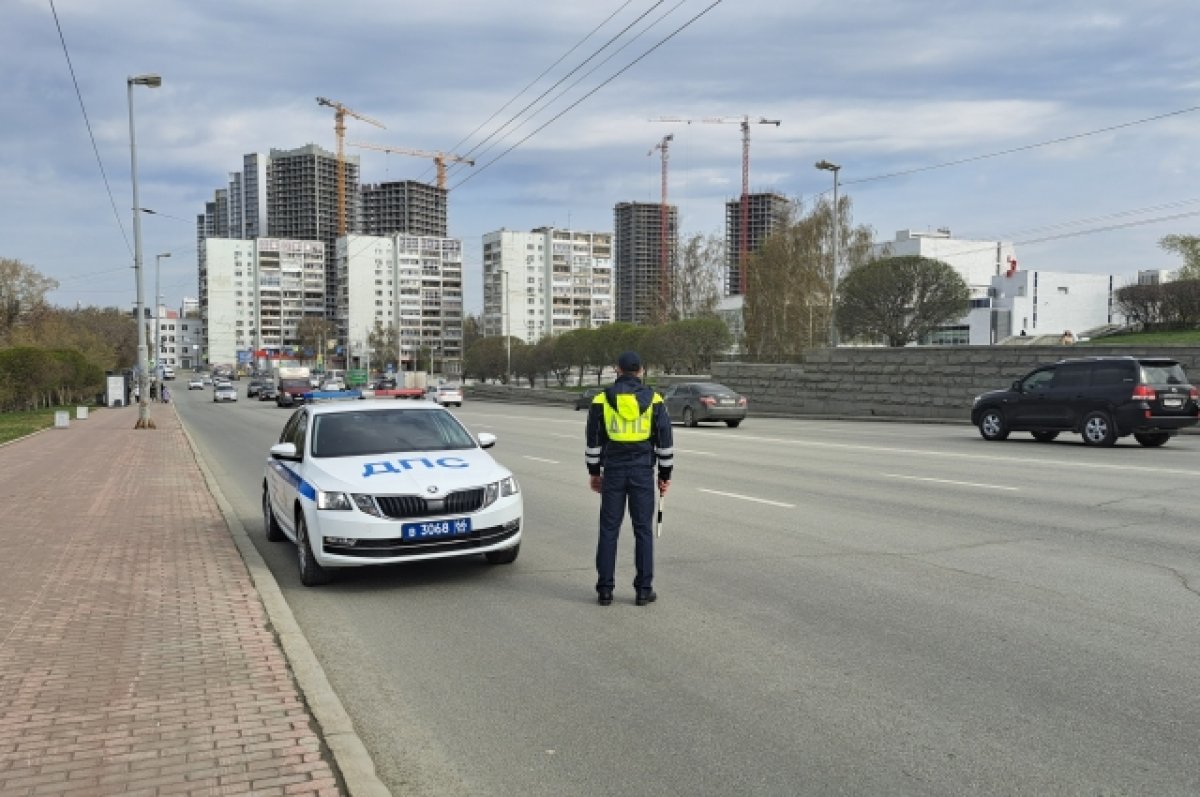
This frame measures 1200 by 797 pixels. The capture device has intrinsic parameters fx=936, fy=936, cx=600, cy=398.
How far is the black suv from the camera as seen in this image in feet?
56.9

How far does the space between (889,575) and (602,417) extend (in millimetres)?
2732

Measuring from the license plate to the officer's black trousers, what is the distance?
1.21m

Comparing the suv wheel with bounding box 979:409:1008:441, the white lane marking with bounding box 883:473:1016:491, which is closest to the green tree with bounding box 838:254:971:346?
the suv wheel with bounding box 979:409:1008:441

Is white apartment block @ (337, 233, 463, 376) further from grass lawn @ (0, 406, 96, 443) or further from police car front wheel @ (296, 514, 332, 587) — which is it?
police car front wheel @ (296, 514, 332, 587)

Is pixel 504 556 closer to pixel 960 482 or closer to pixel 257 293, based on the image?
pixel 960 482

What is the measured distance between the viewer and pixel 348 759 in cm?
399

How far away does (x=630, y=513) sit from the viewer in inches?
260

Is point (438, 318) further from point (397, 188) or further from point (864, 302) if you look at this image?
point (864, 302)

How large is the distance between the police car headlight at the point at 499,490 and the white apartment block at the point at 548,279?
14002 cm

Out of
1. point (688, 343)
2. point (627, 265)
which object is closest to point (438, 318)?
point (627, 265)

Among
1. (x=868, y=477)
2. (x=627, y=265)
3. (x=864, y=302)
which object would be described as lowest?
(x=868, y=477)

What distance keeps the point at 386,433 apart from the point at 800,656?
4.66 meters

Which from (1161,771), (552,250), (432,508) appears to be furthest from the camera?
(552,250)

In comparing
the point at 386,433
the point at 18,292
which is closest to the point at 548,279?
the point at 18,292
